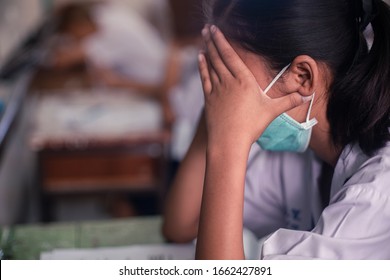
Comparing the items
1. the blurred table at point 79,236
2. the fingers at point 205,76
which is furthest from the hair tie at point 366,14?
the blurred table at point 79,236

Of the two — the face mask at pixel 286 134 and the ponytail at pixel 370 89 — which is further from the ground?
the ponytail at pixel 370 89

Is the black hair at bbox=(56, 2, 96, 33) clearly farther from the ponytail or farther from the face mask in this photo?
the ponytail

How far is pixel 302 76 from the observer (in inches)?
Answer: 35.7

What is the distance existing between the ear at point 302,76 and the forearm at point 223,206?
13 centimetres

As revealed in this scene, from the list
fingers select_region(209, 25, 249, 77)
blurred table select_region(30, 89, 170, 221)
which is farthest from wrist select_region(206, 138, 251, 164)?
blurred table select_region(30, 89, 170, 221)

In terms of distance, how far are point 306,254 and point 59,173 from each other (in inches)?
63.4

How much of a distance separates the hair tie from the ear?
0.09m

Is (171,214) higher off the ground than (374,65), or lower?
lower

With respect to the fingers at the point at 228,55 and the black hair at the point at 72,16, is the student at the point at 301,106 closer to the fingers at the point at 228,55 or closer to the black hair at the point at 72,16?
the fingers at the point at 228,55

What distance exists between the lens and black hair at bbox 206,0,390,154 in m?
0.86

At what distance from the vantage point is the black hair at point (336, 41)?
2.82 ft

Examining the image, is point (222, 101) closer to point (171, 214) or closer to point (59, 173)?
point (171, 214)

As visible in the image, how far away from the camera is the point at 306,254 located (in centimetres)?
86
